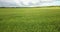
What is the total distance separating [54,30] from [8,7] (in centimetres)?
46

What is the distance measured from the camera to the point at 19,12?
897 mm

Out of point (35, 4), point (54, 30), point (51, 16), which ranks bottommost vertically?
point (54, 30)

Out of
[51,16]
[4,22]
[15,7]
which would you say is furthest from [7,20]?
[51,16]

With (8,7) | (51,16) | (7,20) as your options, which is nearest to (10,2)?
(8,7)

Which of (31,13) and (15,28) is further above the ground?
(31,13)

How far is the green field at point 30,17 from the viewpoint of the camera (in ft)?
2.91

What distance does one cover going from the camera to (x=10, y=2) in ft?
2.90

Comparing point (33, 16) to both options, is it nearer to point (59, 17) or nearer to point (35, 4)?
point (35, 4)

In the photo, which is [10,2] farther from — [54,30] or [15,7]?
[54,30]

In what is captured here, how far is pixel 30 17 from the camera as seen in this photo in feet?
2.95

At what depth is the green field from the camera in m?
0.89

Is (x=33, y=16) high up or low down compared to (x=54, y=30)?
up

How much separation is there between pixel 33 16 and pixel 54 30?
0.72 feet

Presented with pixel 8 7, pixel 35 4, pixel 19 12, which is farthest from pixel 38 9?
pixel 8 7
